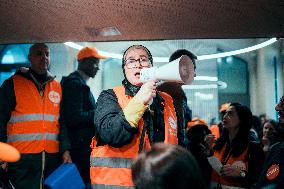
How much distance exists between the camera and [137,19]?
2.62 m

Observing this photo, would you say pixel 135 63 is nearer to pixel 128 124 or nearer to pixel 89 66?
pixel 128 124

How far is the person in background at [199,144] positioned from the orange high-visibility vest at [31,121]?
174 cm

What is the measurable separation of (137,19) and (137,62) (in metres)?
0.34

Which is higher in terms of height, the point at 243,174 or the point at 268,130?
the point at 268,130

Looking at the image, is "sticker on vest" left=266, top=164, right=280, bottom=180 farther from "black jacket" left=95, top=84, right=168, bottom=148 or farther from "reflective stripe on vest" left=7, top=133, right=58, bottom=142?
"reflective stripe on vest" left=7, top=133, right=58, bottom=142

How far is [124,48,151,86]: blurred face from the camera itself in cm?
248

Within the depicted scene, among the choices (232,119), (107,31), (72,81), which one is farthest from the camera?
(232,119)

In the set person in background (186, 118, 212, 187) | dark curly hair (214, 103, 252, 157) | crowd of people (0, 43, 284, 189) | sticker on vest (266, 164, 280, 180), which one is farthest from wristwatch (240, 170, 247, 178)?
sticker on vest (266, 164, 280, 180)

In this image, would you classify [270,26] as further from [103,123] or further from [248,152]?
[248,152]

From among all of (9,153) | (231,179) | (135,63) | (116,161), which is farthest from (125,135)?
(231,179)

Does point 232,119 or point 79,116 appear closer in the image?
point 79,116

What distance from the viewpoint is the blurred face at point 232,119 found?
453 centimetres

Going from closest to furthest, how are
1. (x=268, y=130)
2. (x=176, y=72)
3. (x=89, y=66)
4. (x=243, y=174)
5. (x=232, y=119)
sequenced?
(x=176, y=72) < (x=243, y=174) < (x=232, y=119) < (x=89, y=66) < (x=268, y=130)

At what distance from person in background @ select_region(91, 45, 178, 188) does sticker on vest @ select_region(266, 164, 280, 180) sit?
653mm
